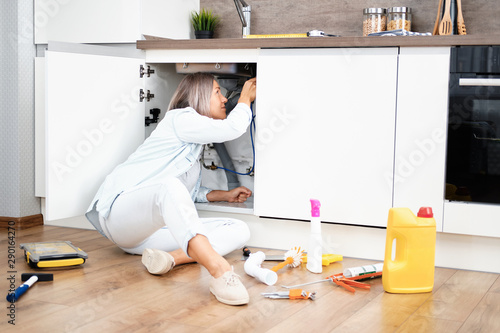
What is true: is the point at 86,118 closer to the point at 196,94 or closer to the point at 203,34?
the point at 196,94

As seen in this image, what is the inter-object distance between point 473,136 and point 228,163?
1.17m

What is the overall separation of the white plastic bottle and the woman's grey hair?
611mm

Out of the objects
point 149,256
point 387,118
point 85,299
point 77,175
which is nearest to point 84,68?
point 77,175

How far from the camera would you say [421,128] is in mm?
2322

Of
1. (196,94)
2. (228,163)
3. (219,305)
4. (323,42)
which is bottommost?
(219,305)

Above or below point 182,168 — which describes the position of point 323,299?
below

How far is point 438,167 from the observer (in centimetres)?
230

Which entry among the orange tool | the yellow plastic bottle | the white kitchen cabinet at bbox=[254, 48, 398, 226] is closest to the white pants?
the white kitchen cabinet at bbox=[254, 48, 398, 226]

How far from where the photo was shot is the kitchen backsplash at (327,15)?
8.94 ft

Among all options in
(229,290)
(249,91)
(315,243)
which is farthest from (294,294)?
(249,91)

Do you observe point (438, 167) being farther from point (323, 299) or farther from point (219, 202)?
point (219, 202)

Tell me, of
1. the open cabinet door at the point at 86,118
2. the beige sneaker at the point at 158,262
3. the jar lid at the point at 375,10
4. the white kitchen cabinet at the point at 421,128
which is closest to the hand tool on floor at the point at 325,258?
the white kitchen cabinet at the point at 421,128

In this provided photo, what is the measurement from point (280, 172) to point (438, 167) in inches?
24.1

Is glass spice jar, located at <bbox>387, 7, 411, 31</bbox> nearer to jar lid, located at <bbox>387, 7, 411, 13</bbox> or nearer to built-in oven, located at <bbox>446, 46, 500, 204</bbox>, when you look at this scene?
jar lid, located at <bbox>387, 7, 411, 13</bbox>
